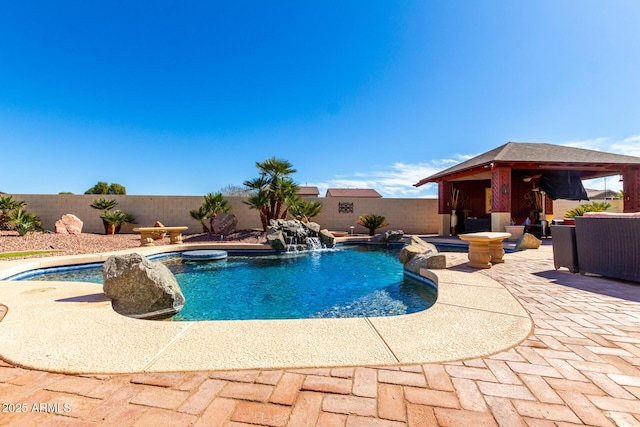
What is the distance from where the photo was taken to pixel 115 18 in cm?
845

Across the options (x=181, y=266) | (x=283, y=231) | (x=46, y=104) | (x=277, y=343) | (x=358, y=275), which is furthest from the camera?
(x=46, y=104)

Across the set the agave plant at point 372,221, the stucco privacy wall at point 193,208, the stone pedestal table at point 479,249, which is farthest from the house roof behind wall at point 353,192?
the stone pedestal table at point 479,249

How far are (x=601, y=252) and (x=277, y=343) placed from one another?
542cm

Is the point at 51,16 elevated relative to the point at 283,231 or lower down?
elevated

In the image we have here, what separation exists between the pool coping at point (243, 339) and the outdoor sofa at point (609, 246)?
2.47 m

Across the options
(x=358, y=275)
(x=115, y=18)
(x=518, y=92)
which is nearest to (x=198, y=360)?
(x=358, y=275)

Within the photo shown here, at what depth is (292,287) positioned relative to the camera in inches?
207

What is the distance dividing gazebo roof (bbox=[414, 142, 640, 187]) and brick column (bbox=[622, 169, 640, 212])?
1.33 ft

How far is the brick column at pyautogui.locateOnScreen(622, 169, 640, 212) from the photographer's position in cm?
1130

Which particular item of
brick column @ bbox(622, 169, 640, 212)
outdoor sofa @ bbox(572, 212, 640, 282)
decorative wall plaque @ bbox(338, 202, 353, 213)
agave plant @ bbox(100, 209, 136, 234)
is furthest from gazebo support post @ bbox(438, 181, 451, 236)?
agave plant @ bbox(100, 209, 136, 234)

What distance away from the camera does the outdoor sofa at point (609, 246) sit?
3930mm

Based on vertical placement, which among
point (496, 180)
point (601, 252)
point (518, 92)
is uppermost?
point (518, 92)

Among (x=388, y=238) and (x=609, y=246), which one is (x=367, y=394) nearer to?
(x=609, y=246)

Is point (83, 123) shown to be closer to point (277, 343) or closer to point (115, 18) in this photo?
point (115, 18)
